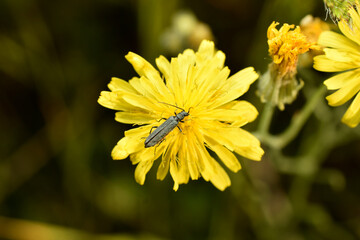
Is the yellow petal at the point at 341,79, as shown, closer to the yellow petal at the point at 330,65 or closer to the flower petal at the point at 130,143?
the yellow petal at the point at 330,65

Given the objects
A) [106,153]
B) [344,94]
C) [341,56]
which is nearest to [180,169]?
[344,94]

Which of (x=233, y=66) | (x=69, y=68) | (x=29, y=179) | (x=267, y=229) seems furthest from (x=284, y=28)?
(x=29, y=179)

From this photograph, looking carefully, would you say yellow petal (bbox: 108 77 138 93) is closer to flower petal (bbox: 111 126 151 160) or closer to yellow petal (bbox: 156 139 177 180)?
flower petal (bbox: 111 126 151 160)

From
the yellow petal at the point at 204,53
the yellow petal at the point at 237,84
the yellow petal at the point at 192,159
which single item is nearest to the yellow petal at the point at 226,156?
the yellow petal at the point at 192,159

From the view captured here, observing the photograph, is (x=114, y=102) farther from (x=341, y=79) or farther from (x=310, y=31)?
(x=310, y=31)

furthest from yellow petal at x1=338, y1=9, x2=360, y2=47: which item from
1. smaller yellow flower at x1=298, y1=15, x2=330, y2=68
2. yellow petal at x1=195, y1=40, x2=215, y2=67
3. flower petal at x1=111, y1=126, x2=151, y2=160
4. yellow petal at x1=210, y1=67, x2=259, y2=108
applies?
flower petal at x1=111, y1=126, x2=151, y2=160

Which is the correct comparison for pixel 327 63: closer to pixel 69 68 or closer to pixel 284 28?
pixel 284 28

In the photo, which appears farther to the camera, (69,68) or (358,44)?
(69,68)
